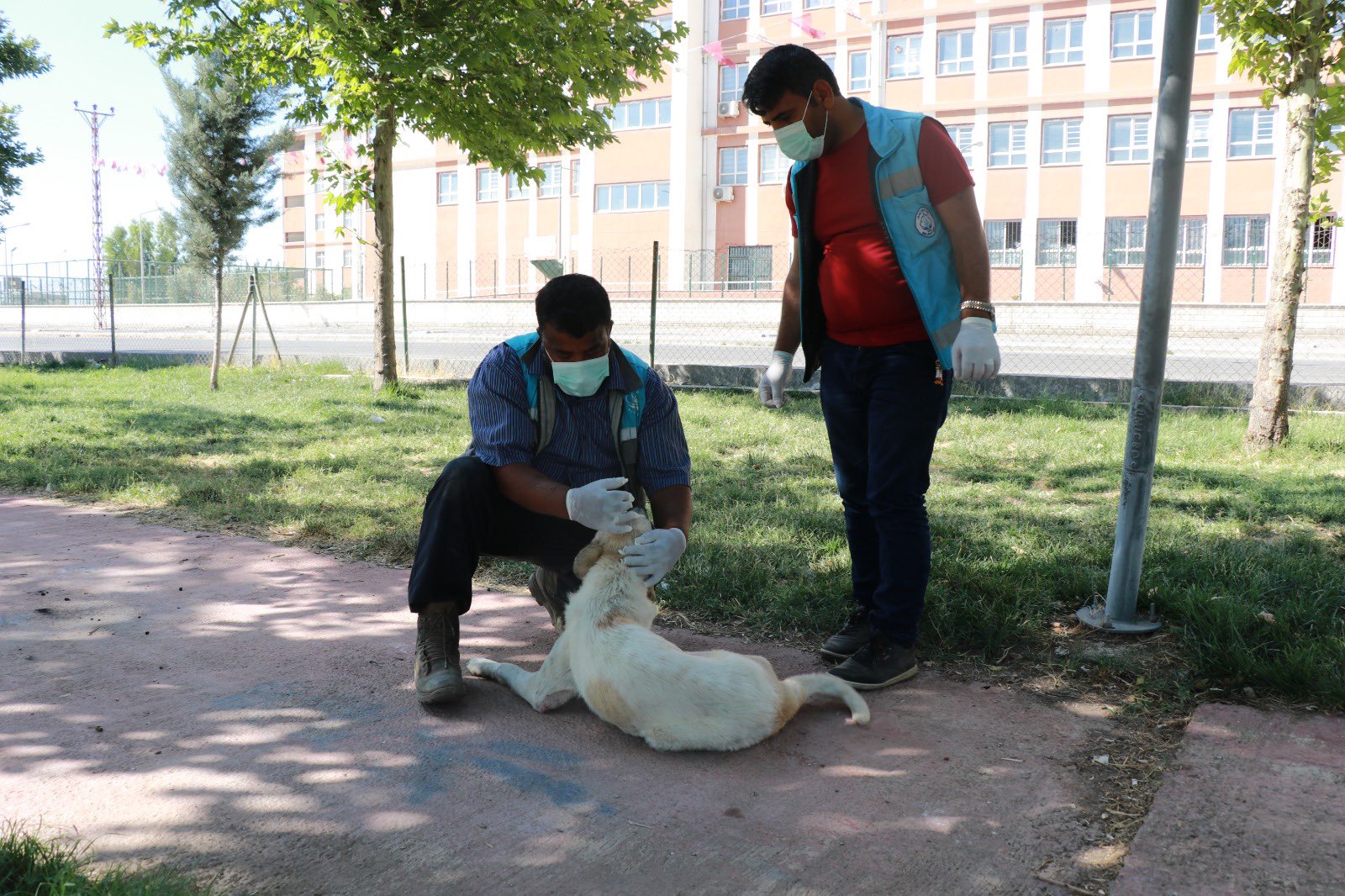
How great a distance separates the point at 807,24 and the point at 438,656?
118ft

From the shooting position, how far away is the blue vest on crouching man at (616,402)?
314 cm

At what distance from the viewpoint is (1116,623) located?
141 inches

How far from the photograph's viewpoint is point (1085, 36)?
31.5 metres

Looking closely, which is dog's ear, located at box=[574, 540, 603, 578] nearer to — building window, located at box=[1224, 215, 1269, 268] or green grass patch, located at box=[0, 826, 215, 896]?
green grass patch, located at box=[0, 826, 215, 896]

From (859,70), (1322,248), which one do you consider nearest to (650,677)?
(1322,248)

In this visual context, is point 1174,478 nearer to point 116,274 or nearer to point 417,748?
point 417,748

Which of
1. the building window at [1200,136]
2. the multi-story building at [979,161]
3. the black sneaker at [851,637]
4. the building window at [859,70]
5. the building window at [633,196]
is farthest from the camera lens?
the building window at [633,196]

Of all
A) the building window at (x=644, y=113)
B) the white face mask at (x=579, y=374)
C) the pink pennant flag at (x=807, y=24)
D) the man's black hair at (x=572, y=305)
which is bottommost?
the white face mask at (x=579, y=374)

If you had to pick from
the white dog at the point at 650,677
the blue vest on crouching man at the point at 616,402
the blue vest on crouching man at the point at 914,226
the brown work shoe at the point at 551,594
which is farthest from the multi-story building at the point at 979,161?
the white dog at the point at 650,677

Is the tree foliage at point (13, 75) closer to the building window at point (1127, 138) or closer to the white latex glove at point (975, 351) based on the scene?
the white latex glove at point (975, 351)

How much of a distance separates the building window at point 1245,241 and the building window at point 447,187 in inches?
1165

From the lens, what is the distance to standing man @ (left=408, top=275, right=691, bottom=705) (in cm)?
298

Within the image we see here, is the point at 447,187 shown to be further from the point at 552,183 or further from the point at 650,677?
the point at 650,677

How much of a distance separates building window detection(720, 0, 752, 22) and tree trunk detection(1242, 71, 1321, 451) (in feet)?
105
